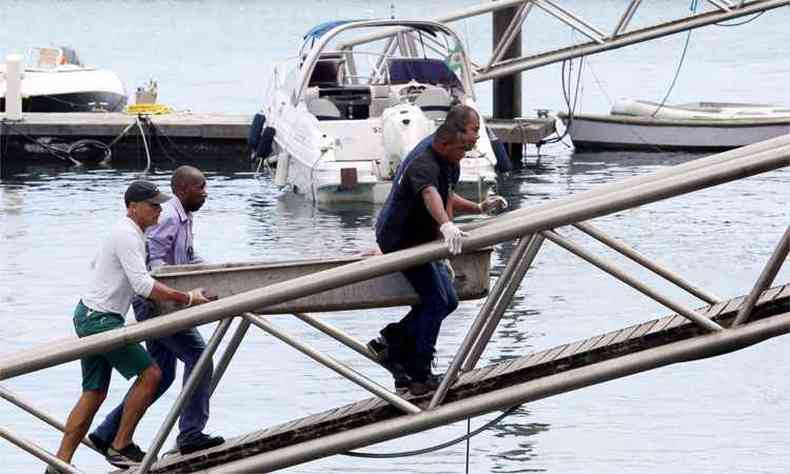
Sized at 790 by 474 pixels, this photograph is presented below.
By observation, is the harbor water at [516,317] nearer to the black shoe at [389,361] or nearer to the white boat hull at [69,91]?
the black shoe at [389,361]

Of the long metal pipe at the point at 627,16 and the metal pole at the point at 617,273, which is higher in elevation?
the metal pole at the point at 617,273

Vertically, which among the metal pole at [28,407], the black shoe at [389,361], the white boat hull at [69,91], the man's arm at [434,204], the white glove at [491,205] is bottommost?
the white boat hull at [69,91]

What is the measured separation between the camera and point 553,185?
33.8m

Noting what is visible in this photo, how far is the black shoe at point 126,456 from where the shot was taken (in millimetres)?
10781

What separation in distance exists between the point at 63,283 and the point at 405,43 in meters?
11.3

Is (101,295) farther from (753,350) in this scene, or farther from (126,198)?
(753,350)

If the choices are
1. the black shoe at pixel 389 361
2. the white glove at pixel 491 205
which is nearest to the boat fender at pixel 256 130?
the white glove at pixel 491 205

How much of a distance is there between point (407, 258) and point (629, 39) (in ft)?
77.4

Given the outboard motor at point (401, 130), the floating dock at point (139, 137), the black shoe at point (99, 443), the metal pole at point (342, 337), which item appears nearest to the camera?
the metal pole at point (342, 337)

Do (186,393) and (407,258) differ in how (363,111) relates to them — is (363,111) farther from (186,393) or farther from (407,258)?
(407,258)

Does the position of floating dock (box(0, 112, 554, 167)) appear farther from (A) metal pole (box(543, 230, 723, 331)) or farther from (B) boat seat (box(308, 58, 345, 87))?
(A) metal pole (box(543, 230, 723, 331))

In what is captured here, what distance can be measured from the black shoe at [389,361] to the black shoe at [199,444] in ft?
3.13

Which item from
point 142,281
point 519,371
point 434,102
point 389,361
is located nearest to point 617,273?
point 519,371

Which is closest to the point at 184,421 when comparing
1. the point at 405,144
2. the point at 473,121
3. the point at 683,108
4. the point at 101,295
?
the point at 101,295
